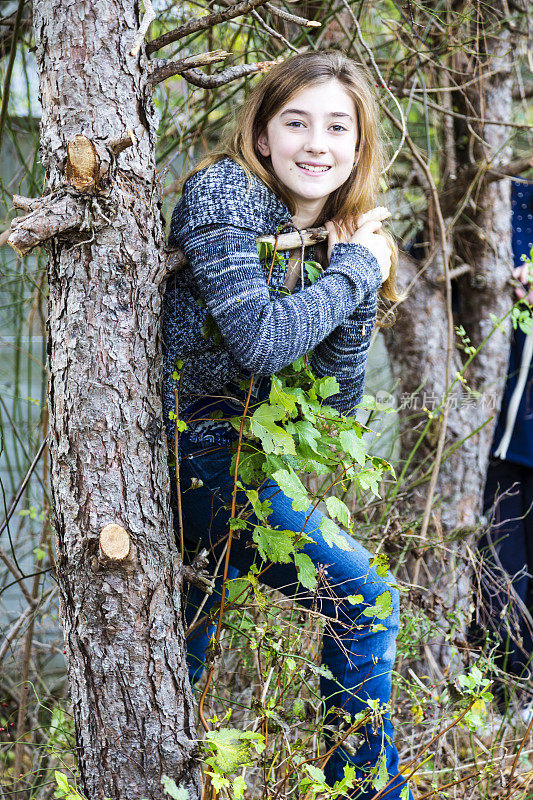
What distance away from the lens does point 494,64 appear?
285 cm

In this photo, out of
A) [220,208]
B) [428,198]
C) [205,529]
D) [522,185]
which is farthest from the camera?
[522,185]

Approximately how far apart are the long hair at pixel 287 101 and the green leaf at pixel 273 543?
68 cm

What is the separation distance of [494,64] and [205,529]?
2.18 m

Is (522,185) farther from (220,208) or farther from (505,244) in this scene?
(220,208)

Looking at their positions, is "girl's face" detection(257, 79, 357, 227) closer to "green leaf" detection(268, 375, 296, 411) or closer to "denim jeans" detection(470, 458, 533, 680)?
"green leaf" detection(268, 375, 296, 411)

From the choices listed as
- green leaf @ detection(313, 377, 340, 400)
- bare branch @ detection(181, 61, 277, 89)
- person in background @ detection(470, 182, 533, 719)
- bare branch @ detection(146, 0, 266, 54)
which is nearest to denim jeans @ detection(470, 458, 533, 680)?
person in background @ detection(470, 182, 533, 719)

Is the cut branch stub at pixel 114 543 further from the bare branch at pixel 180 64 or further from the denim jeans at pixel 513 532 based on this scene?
the denim jeans at pixel 513 532

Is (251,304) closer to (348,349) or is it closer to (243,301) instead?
(243,301)

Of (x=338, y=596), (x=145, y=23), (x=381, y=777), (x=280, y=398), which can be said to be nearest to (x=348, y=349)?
(x=280, y=398)

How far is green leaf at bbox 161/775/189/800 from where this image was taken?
135 cm

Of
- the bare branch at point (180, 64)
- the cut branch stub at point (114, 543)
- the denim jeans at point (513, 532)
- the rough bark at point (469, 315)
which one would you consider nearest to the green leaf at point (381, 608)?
the cut branch stub at point (114, 543)

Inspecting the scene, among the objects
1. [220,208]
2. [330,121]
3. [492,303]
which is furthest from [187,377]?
[492,303]

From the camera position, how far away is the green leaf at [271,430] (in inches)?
53.7

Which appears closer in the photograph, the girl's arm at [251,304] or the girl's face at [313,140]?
the girl's arm at [251,304]
